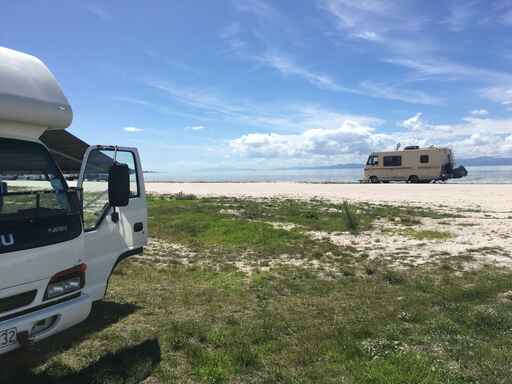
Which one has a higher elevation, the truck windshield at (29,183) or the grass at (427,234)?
the truck windshield at (29,183)

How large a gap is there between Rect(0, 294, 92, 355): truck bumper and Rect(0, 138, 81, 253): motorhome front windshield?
65cm

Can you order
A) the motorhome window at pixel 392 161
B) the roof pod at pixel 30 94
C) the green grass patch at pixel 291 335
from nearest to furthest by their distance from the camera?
the roof pod at pixel 30 94
the green grass patch at pixel 291 335
the motorhome window at pixel 392 161

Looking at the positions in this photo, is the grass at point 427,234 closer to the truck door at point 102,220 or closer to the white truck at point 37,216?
the truck door at point 102,220

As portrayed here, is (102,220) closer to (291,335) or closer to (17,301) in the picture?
(17,301)

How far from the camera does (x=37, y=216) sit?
4.07 meters

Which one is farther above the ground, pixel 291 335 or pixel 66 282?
pixel 66 282

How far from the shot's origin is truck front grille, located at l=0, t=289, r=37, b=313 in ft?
11.8

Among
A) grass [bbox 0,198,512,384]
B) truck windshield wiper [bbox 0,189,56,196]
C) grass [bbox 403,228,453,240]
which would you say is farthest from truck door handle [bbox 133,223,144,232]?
grass [bbox 403,228,453,240]

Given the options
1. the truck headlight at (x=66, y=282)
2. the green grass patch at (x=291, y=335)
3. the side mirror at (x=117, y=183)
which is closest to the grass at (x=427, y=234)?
the green grass patch at (x=291, y=335)

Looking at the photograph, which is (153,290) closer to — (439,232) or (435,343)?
(435,343)

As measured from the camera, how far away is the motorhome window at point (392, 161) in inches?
1716

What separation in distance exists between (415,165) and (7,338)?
143 ft

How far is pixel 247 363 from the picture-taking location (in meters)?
4.64

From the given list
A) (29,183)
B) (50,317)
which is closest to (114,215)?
(29,183)
